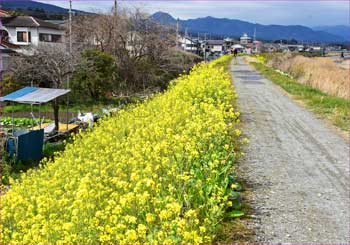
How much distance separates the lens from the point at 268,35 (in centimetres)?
18375

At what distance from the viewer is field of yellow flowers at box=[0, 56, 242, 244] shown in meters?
2.89

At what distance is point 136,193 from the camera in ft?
10.8

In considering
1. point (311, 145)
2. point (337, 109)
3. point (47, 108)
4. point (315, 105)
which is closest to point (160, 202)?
point (311, 145)

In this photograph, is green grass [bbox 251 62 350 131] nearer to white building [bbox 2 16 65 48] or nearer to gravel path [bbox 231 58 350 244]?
gravel path [bbox 231 58 350 244]

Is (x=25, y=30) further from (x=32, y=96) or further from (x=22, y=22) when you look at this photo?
(x=32, y=96)

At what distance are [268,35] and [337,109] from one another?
583 feet

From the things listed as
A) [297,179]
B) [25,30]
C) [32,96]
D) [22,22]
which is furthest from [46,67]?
[297,179]

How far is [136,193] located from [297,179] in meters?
3.01

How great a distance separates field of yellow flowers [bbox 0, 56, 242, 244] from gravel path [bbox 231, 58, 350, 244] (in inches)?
20.6

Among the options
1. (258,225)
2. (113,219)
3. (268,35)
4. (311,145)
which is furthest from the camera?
(268,35)

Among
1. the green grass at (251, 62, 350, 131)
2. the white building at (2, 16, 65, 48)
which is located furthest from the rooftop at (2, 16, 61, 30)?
the green grass at (251, 62, 350, 131)

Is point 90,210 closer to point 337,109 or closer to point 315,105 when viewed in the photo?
point 337,109

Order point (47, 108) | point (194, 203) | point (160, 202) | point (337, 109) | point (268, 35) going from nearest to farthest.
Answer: point (160, 202), point (194, 203), point (337, 109), point (47, 108), point (268, 35)

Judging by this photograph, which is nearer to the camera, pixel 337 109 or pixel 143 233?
pixel 143 233
